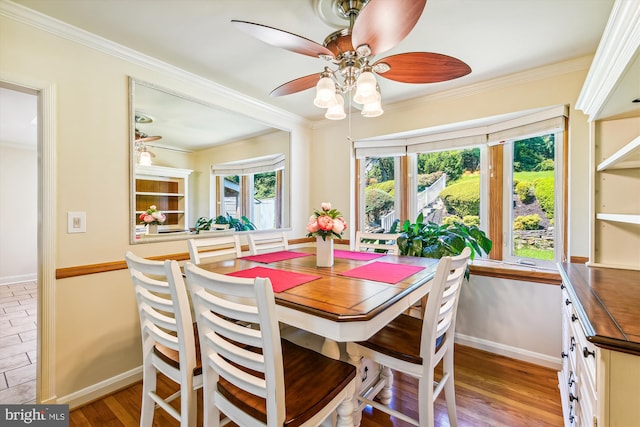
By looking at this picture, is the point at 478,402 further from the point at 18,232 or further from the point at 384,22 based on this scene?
the point at 18,232

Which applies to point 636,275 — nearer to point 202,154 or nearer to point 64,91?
point 202,154

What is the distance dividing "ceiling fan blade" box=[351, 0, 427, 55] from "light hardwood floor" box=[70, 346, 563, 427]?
1.99 meters

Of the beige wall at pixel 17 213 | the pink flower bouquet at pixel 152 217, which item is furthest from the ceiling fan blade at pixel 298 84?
the beige wall at pixel 17 213

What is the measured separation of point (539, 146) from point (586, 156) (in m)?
0.46

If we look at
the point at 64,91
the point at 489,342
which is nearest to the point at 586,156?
the point at 489,342

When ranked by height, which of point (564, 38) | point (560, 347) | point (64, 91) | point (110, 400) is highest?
point (564, 38)

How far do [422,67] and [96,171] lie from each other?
209cm

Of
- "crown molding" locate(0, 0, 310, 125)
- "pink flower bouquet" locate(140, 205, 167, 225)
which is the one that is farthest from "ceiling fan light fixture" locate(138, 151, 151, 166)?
"crown molding" locate(0, 0, 310, 125)

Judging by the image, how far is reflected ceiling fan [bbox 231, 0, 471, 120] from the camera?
41.8 inches

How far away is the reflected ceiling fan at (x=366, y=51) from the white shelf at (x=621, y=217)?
99 cm

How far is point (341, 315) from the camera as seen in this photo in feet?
3.28

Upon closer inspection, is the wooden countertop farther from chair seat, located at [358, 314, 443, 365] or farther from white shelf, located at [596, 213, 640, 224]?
chair seat, located at [358, 314, 443, 365]

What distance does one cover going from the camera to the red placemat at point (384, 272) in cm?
152

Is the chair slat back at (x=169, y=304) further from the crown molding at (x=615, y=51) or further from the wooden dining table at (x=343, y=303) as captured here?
the crown molding at (x=615, y=51)
